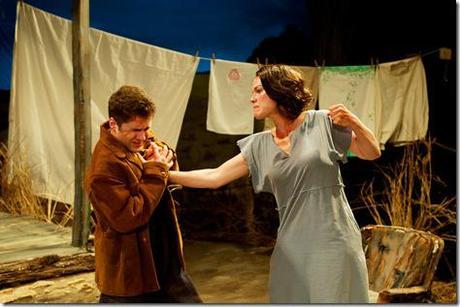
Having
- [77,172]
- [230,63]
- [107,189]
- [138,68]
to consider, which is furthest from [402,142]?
[107,189]

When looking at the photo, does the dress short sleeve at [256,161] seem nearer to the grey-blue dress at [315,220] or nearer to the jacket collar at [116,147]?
the grey-blue dress at [315,220]

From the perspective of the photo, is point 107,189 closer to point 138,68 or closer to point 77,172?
point 77,172

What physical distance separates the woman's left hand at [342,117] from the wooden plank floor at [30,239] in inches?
63.8

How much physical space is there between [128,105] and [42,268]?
1.27 meters

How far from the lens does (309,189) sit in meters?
1.98

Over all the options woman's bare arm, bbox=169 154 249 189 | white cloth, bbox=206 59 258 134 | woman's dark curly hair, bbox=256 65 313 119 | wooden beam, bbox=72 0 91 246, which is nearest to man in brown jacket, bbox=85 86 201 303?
woman's bare arm, bbox=169 154 249 189

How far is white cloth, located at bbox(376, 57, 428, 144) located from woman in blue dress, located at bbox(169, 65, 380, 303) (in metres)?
3.16

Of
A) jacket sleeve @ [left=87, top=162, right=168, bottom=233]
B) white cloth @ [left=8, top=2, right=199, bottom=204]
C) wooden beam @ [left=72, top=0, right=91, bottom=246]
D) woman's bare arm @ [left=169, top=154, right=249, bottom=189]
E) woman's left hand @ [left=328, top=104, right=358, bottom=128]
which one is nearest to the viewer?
jacket sleeve @ [left=87, top=162, right=168, bottom=233]

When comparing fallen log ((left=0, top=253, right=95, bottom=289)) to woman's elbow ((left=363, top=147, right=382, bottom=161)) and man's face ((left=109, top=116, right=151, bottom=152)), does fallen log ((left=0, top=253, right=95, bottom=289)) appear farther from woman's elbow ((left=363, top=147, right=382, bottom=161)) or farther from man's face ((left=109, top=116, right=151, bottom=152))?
woman's elbow ((left=363, top=147, right=382, bottom=161))

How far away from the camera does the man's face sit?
74.9 inches

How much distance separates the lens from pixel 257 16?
1069cm

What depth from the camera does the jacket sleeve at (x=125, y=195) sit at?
1.83 meters

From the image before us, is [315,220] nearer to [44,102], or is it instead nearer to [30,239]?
[30,239]

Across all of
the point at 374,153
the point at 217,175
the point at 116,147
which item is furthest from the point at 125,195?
the point at 374,153
